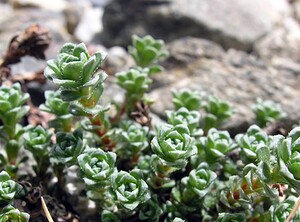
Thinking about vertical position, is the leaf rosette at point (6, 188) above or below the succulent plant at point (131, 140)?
below

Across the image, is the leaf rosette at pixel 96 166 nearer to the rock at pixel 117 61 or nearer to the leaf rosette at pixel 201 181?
the leaf rosette at pixel 201 181

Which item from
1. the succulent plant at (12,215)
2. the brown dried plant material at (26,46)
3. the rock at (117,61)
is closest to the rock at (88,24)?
the rock at (117,61)

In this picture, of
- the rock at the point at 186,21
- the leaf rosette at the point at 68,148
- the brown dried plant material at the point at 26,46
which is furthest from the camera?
the rock at the point at 186,21

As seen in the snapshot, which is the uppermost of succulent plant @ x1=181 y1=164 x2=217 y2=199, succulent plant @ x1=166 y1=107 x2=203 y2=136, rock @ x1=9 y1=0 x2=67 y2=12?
succulent plant @ x1=166 y1=107 x2=203 y2=136

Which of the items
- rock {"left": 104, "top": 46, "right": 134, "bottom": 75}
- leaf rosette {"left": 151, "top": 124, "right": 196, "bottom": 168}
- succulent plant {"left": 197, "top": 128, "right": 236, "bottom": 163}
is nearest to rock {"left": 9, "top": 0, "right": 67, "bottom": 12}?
rock {"left": 104, "top": 46, "right": 134, "bottom": 75}

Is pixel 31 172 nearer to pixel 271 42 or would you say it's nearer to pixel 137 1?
pixel 137 1

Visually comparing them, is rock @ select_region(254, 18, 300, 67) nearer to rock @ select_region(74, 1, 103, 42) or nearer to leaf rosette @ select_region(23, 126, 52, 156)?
rock @ select_region(74, 1, 103, 42)

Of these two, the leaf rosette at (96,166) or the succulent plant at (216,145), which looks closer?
the leaf rosette at (96,166)
